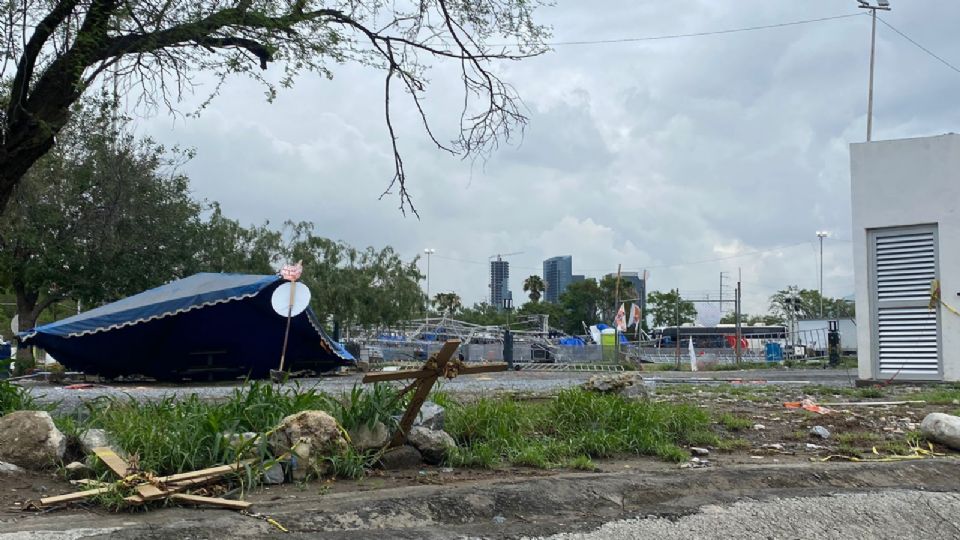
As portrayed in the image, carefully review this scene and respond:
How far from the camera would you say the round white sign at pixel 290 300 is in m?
12.6

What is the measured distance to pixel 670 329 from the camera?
61.2 m

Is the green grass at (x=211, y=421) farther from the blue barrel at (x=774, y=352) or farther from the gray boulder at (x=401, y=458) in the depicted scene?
the blue barrel at (x=774, y=352)

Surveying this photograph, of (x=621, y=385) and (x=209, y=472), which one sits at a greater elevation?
(x=621, y=385)

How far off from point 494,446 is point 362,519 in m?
2.21

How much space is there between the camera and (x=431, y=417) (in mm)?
7176

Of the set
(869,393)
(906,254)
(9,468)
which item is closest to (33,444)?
(9,468)

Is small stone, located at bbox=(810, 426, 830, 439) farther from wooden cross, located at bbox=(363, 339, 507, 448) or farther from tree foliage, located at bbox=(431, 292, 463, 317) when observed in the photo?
tree foliage, located at bbox=(431, 292, 463, 317)

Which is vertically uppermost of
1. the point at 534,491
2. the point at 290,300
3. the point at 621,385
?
the point at 290,300

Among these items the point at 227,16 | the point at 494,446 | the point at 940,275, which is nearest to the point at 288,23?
the point at 227,16

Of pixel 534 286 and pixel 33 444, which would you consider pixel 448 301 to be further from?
pixel 33 444

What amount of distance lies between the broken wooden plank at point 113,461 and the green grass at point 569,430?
2333mm

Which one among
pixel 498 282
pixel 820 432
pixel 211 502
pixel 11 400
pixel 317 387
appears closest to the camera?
pixel 211 502

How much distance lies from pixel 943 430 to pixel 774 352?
3186 cm

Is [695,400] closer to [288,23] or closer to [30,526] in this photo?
[288,23]
